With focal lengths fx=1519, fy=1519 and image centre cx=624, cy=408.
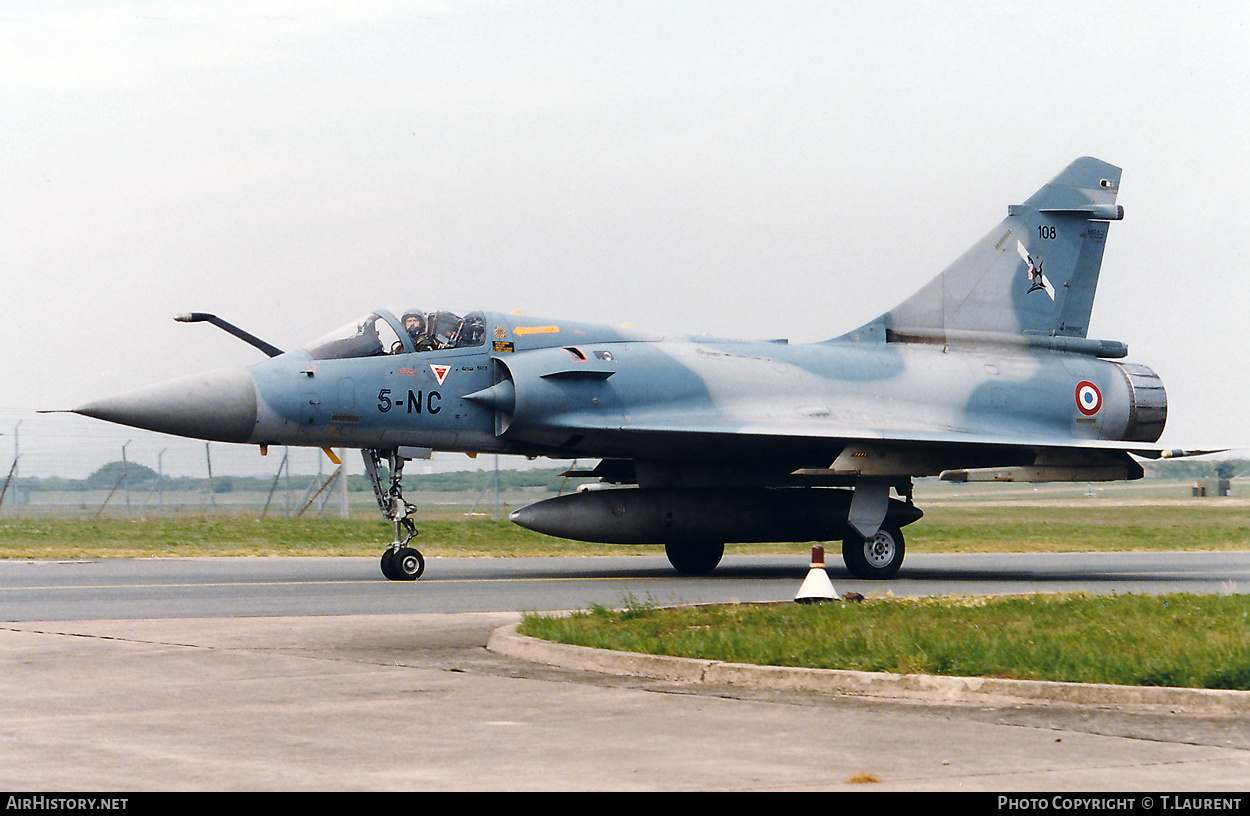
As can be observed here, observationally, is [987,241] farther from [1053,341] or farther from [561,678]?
[561,678]

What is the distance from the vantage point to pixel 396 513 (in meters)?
18.6

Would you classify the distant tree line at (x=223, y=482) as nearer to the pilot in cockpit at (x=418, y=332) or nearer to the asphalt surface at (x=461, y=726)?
the pilot in cockpit at (x=418, y=332)

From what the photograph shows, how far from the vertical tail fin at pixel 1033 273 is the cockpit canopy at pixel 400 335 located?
621cm

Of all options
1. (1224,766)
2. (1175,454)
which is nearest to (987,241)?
(1175,454)

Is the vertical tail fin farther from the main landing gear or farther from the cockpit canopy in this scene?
the main landing gear

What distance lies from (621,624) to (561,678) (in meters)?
1.94

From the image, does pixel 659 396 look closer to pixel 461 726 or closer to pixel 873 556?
pixel 873 556

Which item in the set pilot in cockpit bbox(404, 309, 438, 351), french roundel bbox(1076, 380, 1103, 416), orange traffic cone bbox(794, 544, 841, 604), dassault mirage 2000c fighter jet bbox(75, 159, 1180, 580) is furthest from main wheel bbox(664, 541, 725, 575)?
orange traffic cone bbox(794, 544, 841, 604)

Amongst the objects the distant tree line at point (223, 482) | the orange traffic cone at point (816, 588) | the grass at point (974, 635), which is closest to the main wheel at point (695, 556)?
the grass at point (974, 635)

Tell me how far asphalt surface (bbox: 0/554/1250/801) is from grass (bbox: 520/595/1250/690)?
48 centimetres

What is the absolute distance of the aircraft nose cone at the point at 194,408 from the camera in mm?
17078

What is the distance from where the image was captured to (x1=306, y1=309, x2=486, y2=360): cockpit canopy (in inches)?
724

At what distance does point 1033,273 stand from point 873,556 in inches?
239
